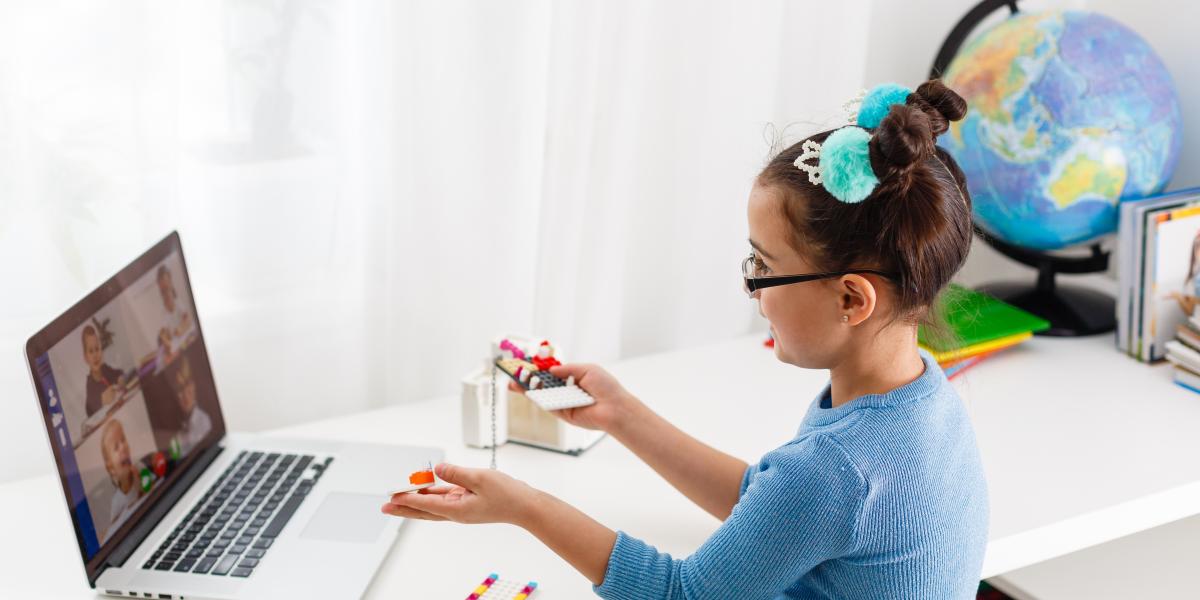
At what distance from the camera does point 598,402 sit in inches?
43.0

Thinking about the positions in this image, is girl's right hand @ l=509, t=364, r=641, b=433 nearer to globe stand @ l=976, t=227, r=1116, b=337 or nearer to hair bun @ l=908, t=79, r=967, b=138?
hair bun @ l=908, t=79, r=967, b=138

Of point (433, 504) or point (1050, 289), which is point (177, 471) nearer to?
point (433, 504)

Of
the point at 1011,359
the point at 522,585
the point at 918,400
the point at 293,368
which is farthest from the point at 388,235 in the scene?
the point at 1011,359

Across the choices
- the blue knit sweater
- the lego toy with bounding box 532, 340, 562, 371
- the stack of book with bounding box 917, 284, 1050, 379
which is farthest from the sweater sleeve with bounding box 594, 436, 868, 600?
the stack of book with bounding box 917, 284, 1050, 379

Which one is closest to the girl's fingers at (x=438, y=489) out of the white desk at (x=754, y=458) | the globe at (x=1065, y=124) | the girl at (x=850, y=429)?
the girl at (x=850, y=429)

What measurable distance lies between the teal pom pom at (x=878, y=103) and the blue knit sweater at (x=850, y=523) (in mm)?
209

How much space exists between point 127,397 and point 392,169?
44 cm

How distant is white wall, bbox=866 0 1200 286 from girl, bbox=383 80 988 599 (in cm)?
87

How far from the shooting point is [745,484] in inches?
40.5

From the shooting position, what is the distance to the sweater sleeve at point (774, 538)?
801 millimetres

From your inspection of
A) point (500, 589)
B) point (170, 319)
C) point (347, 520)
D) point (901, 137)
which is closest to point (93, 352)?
point (170, 319)

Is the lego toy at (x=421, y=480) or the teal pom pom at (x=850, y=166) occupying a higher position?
the teal pom pom at (x=850, y=166)

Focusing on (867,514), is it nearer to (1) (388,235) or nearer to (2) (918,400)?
(2) (918,400)

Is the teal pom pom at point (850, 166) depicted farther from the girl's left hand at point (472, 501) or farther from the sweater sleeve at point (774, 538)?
the girl's left hand at point (472, 501)
